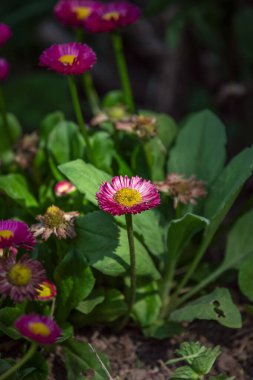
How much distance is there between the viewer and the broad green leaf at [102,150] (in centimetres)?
221

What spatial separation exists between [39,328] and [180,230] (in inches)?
23.0

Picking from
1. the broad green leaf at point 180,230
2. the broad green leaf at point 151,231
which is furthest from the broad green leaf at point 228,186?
the broad green leaf at point 151,231

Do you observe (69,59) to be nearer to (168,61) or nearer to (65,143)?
(65,143)

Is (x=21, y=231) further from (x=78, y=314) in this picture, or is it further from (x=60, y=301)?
(x=78, y=314)

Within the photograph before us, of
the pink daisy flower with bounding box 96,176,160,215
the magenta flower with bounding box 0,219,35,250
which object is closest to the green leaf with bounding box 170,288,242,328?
the pink daisy flower with bounding box 96,176,160,215

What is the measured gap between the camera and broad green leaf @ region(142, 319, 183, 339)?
77.8 inches

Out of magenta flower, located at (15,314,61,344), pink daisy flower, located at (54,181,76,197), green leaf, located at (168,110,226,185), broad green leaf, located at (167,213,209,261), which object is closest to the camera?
magenta flower, located at (15,314,61,344)

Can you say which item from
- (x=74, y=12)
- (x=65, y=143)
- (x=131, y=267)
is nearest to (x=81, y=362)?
(x=131, y=267)

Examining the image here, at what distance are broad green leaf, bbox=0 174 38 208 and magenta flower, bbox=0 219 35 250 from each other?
33 centimetres

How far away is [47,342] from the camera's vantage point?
4.73 ft

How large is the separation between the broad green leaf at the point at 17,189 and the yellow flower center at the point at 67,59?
0.41 m

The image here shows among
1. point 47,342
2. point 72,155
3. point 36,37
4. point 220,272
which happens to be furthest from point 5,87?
point 47,342

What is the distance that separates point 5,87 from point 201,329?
2357mm

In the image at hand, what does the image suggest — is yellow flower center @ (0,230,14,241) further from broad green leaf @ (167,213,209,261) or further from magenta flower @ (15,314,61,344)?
broad green leaf @ (167,213,209,261)
